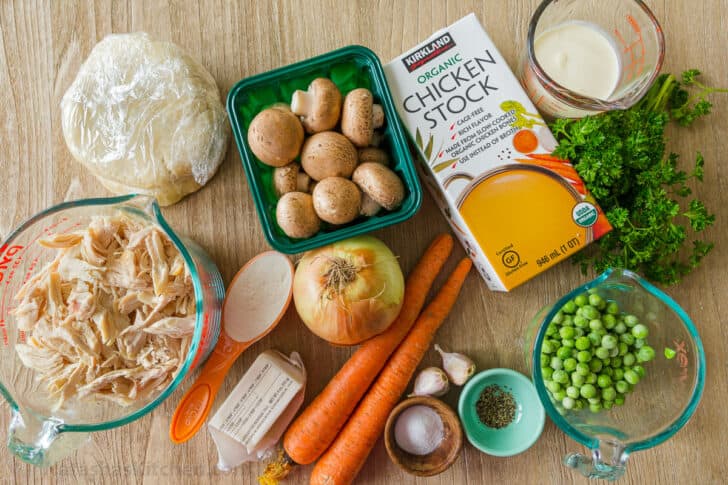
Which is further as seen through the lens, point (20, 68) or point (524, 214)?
point (20, 68)

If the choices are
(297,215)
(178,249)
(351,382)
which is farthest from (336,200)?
(351,382)

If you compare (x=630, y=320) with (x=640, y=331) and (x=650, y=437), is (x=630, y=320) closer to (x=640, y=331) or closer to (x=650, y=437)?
(x=640, y=331)

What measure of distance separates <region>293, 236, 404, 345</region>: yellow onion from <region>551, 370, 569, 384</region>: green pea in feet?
1.10

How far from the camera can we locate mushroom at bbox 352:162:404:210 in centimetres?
89

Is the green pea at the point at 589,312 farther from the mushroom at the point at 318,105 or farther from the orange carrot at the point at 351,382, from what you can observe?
the mushroom at the point at 318,105

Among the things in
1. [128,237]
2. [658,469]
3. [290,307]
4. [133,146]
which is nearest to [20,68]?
[133,146]

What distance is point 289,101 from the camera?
3.29ft

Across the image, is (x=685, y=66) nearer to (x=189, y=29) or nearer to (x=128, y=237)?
(x=189, y=29)

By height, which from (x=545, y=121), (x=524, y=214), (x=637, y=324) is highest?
(x=545, y=121)

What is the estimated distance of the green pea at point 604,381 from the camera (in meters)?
0.96

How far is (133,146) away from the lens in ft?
3.22

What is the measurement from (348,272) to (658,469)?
0.81 metres

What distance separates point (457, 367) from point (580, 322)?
0.84 feet

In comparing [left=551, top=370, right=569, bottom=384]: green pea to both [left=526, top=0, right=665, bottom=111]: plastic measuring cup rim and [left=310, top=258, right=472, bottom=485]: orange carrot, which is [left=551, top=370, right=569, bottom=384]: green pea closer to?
[left=310, top=258, right=472, bottom=485]: orange carrot
